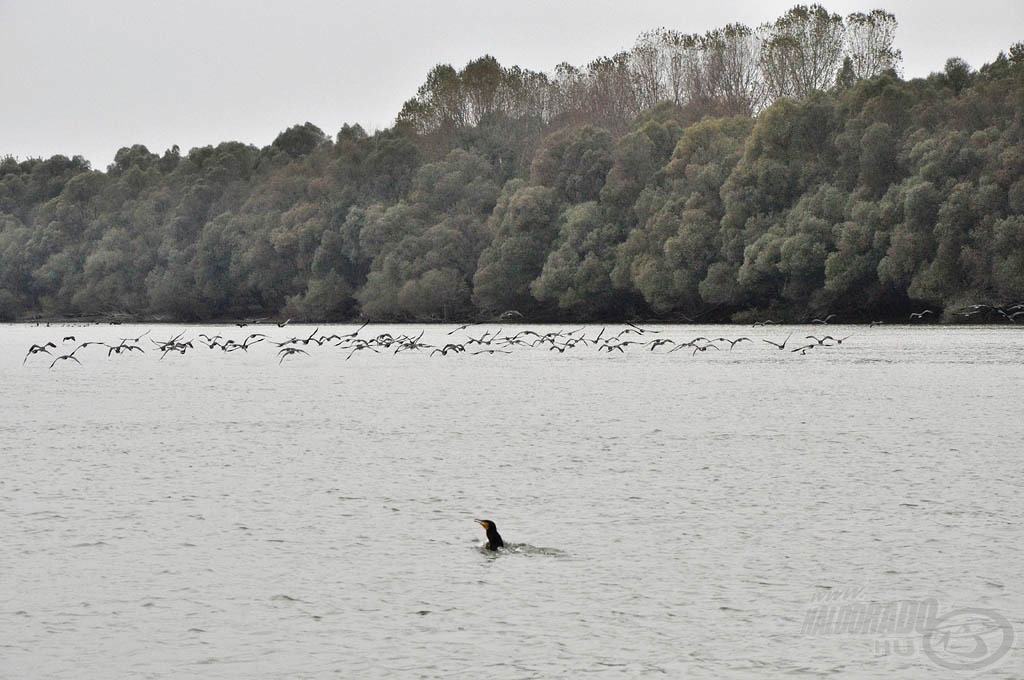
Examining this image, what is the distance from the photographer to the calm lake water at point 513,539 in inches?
307

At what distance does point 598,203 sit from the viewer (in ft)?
282

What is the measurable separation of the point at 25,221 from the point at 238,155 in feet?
76.5

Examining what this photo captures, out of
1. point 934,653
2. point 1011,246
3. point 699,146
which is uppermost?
point 699,146

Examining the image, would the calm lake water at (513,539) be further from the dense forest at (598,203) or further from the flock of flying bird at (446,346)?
the dense forest at (598,203)

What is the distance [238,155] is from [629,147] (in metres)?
54.8

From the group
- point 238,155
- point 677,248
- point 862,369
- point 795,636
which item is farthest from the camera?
point 238,155

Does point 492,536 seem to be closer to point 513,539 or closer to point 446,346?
point 513,539

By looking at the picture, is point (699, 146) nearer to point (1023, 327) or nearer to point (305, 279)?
point (1023, 327)

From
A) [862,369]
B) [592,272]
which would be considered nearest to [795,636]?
Answer: [862,369]

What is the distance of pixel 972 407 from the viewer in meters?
22.6

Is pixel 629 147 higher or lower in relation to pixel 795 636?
higher

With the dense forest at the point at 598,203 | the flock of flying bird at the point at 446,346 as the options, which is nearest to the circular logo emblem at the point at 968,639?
the flock of flying bird at the point at 446,346

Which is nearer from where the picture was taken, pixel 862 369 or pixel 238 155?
pixel 862 369

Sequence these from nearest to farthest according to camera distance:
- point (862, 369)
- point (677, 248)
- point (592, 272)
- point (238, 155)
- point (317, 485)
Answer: point (317, 485)
point (862, 369)
point (677, 248)
point (592, 272)
point (238, 155)
